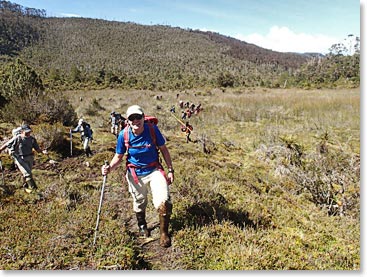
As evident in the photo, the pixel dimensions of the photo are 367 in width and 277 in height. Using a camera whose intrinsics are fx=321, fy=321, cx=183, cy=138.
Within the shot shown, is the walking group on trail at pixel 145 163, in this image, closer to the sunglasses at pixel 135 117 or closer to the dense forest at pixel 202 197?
→ the sunglasses at pixel 135 117

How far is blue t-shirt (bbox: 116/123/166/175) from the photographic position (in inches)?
139

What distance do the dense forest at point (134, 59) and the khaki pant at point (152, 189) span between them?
22.9 meters

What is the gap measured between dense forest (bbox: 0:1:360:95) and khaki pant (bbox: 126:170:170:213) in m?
22.9

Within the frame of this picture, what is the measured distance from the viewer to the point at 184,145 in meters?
10.1

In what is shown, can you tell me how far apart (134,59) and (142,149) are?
57.5m

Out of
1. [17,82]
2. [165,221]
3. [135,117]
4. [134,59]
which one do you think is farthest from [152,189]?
[134,59]

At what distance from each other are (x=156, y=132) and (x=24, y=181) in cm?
341

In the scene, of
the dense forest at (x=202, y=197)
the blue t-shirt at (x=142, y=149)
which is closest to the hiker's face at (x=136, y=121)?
the blue t-shirt at (x=142, y=149)

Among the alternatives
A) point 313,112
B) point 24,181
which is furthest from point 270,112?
point 24,181

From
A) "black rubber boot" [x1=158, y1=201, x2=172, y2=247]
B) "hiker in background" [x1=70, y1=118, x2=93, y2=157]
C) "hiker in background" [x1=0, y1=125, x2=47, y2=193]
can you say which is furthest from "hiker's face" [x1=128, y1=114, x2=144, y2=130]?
"hiker in background" [x1=70, y1=118, x2=93, y2=157]

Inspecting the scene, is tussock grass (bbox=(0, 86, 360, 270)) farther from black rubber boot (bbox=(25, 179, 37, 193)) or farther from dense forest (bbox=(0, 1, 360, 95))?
dense forest (bbox=(0, 1, 360, 95))

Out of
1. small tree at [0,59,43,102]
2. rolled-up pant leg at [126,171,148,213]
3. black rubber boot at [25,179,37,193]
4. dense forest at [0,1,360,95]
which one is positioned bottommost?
black rubber boot at [25,179,37,193]

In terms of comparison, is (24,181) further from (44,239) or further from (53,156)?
(44,239)

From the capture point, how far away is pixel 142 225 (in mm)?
3951
